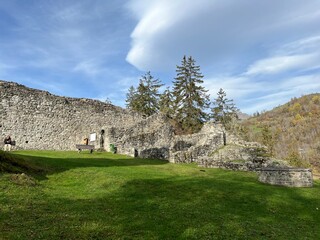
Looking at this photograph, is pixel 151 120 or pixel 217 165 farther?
pixel 151 120

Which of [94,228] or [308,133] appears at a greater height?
[308,133]

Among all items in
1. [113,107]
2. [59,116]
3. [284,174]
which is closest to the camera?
[284,174]

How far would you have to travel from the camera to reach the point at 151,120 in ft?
113

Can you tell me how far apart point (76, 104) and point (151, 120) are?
28.9 feet

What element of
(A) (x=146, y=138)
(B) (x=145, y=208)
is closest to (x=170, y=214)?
(B) (x=145, y=208)

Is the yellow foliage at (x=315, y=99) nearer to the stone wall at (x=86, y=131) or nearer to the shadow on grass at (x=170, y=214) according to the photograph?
the stone wall at (x=86, y=131)

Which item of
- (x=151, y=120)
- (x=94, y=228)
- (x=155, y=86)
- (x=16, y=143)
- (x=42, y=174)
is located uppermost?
(x=155, y=86)

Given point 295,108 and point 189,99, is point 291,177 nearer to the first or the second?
point 189,99

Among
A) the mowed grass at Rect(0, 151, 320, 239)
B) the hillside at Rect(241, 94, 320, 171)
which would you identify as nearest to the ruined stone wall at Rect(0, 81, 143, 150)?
the mowed grass at Rect(0, 151, 320, 239)

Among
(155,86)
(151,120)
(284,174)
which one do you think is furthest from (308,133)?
(284,174)

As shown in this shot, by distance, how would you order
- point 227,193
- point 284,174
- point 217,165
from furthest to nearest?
1. point 217,165
2. point 284,174
3. point 227,193

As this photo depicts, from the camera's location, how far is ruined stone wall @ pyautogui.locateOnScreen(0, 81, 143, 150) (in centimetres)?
2866

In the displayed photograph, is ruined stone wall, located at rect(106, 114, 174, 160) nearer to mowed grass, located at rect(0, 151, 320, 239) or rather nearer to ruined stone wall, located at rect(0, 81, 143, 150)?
ruined stone wall, located at rect(0, 81, 143, 150)

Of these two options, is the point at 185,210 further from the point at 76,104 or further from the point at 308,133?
the point at 308,133
